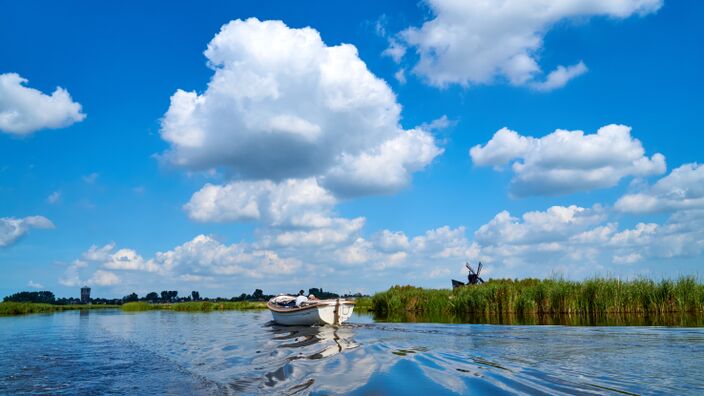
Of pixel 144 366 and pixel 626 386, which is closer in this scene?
pixel 626 386

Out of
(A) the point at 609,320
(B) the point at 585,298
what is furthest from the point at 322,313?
(B) the point at 585,298

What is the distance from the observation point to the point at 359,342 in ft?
68.0

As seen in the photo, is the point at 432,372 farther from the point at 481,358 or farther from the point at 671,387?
the point at 671,387

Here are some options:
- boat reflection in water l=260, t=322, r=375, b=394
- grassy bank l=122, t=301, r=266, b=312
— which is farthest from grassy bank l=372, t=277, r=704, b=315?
grassy bank l=122, t=301, r=266, b=312

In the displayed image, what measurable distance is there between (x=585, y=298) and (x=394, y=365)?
26163 millimetres

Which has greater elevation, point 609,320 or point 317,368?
point 317,368

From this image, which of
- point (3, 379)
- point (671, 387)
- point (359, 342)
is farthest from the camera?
point (359, 342)

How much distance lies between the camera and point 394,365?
13852mm

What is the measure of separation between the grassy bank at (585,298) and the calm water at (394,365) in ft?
46.0

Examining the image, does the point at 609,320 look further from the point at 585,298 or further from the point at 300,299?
the point at 300,299

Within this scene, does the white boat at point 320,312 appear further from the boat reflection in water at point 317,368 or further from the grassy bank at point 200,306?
the grassy bank at point 200,306

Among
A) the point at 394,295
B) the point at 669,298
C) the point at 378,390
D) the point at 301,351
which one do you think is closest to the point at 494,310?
the point at 669,298

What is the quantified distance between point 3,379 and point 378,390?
40.5 feet

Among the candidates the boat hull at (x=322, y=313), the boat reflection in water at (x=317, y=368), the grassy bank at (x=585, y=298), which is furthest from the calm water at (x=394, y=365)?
the grassy bank at (x=585, y=298)
